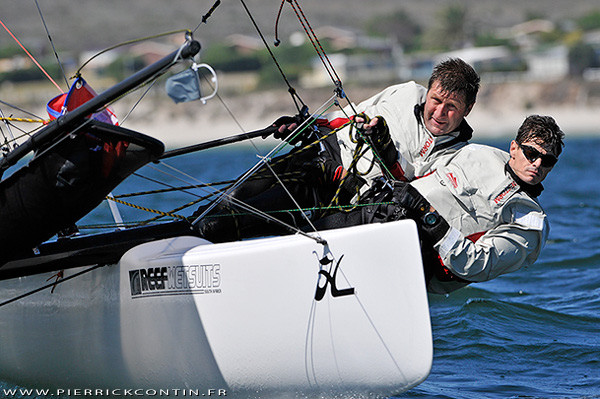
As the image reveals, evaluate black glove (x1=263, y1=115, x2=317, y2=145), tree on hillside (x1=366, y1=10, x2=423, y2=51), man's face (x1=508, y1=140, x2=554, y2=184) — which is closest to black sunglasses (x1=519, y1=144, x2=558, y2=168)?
man's face (x1=508, y1=140, x2=554, y2=184)

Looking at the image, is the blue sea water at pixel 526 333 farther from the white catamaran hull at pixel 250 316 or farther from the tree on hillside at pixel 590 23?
the tree on hillside at pixel 590 23

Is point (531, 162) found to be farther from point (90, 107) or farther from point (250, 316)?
point (90, 107)

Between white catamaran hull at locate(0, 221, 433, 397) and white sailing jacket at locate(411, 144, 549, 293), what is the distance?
0.26 meters

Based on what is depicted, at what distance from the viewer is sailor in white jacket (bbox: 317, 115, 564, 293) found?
256 cm

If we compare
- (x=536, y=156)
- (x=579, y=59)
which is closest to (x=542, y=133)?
(x=536, y=156)

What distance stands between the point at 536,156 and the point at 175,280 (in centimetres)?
125

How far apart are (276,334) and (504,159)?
3.23 feet

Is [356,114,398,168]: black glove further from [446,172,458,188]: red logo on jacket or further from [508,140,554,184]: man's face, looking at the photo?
[508,140,554,184]: man's face

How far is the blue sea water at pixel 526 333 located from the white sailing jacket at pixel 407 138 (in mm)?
859

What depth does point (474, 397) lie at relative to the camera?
9.62 feet

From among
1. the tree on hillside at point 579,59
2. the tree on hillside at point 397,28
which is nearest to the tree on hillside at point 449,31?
the tree on hillside at point 397,28

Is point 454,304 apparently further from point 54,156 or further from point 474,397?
point 54,156

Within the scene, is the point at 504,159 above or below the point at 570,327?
Result: above

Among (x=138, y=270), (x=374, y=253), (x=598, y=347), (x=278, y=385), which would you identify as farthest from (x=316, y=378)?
(x=598, y=347)
